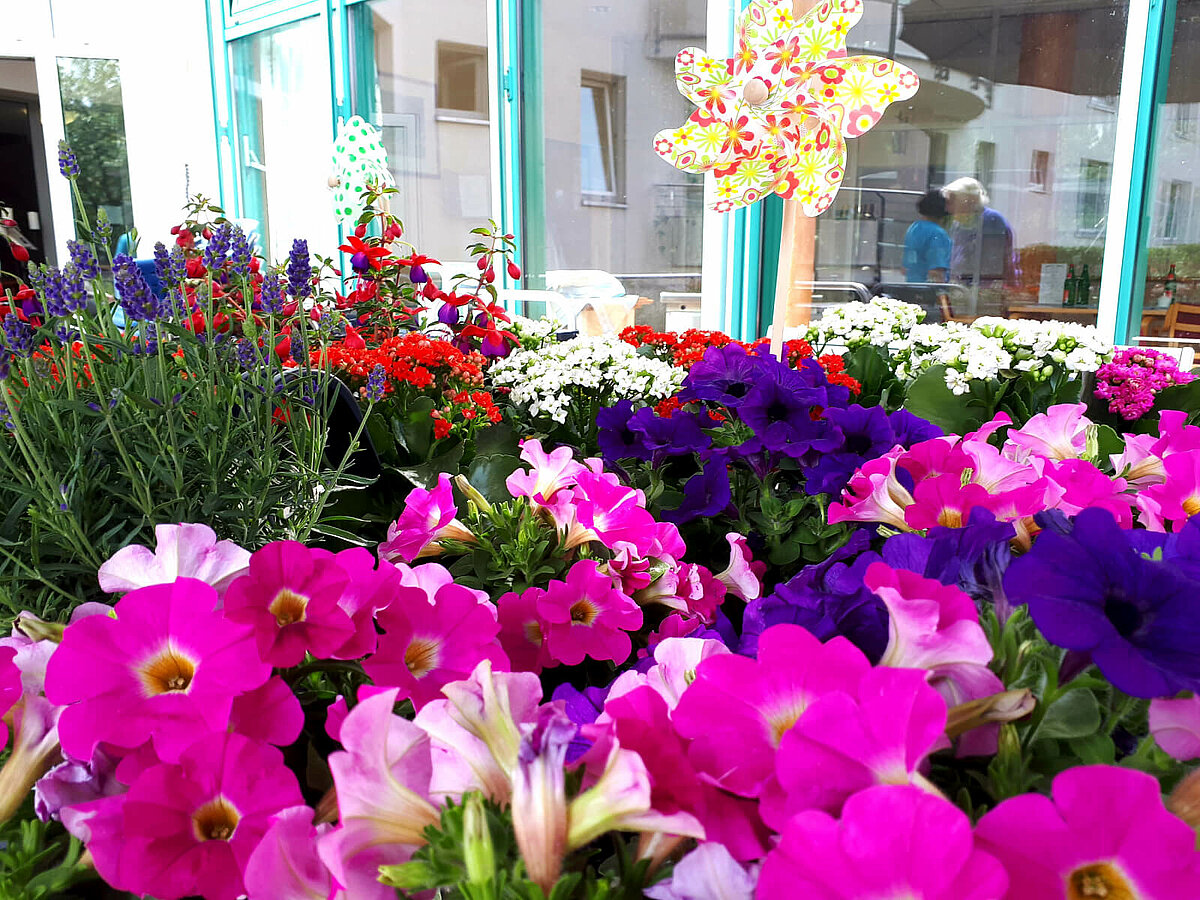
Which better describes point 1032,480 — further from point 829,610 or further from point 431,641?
point 431,641

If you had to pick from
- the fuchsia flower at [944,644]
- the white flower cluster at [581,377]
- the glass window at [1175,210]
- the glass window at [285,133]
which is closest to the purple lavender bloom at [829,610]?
the fuchsia flower at [944,644]

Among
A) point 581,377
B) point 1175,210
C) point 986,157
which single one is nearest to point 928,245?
point 986,157

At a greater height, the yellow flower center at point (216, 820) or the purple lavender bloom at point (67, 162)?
the purple lavender bloom at point (67, 162)

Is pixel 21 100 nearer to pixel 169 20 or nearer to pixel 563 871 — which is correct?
pixel 169 20

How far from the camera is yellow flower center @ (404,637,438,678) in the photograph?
42 centimetres

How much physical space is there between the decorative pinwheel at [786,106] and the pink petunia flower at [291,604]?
159 centimetres

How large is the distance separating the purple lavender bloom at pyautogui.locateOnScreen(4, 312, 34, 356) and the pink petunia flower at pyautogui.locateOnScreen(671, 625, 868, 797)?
544 mm

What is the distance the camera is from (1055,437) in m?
0.67

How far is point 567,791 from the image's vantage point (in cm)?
29

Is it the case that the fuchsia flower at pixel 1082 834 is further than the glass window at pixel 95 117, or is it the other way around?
the glass window at pixel 95 117

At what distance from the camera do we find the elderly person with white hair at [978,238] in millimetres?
3270

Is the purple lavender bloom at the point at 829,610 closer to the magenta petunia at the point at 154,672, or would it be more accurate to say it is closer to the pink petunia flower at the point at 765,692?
the pink petunia flower at the point at 765,692

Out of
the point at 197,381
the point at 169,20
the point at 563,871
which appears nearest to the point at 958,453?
the point at 563,871

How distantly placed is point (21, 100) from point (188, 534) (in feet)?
35.0
